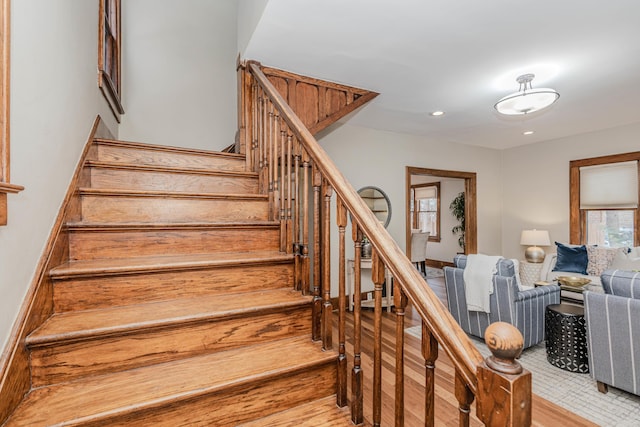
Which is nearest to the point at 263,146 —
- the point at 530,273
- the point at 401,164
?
A: the point at 401,164

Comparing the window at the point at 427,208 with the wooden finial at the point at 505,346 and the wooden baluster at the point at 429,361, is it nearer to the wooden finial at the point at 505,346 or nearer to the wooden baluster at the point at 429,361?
the wooden baluster at the point at 429,361

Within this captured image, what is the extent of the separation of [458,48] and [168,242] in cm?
240

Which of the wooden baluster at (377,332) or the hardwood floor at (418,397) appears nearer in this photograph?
the wooden baluster at (377,332)

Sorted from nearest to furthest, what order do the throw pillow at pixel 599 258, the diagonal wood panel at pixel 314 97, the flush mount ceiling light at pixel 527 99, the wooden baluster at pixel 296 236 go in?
the wooden baluster at pixel 296 236, the flush mount ceiling light at pixel 527 99, the diagonal wood panel at pixel 314 97, the throw pillow at pixel 599 258

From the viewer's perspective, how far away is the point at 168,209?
199cm

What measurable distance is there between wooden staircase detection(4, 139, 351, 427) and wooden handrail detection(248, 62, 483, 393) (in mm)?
607

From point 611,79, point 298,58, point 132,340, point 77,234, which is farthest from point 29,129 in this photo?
point 611,79

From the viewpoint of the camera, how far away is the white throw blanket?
2871mm

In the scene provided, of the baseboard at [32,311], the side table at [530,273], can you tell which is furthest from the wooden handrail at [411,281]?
the side table at [530,273]

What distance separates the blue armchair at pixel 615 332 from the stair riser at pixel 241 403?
2.01 metres

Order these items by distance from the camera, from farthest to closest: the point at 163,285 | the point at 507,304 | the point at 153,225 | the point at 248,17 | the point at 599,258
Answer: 1. the point at 599,258
2. the point at 507,304
3. the point at 248,17
4. the point at 153,225
5. the point at 163,285

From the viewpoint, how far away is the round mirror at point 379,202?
4.73 meters

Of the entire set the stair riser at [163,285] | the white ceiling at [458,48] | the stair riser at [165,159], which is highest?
the white ceiling at [458,48]

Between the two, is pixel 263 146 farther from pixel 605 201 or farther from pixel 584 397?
pixel 605 201
